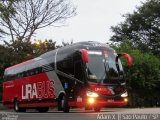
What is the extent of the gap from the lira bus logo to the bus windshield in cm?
395

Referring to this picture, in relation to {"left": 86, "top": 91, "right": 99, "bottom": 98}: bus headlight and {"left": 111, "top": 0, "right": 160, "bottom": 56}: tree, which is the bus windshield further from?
{"left": 111, "top": 0, "right": 160, "bottom": 56}: tree

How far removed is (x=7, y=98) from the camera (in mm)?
37188

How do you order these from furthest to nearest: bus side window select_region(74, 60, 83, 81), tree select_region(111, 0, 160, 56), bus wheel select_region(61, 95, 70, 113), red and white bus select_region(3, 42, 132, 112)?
tree select_region(111, 0, 160, 56) → bus wheel select_region(61, 95, 70, 113) → bus side window select_region(74, 60, 83, 81) → red and white bus select_region(3, 42, 132, 112)

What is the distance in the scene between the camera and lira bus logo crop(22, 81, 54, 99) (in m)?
28.4

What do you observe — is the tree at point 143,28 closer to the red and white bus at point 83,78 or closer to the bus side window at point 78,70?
the red and white bus at point 83,78

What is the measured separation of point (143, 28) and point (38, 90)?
3545cm

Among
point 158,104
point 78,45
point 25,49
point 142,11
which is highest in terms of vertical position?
point 142,11

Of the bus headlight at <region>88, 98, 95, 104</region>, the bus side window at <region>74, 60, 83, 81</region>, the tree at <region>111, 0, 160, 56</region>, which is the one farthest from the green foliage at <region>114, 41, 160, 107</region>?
the bus headlight at <region>88, 98, 95, 104</region>

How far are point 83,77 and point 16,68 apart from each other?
1158 cm

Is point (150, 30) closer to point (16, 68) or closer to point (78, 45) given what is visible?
point (16, 68)

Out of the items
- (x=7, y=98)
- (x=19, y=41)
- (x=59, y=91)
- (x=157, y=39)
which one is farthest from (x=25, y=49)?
(x=59, y=91)

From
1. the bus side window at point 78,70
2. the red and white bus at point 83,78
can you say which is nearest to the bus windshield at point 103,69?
the red and white bus at point 83,78

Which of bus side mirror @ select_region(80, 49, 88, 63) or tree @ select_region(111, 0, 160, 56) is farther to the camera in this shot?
tree @ select_region(111, 0, 160, 56)

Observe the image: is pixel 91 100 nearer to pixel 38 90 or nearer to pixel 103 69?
pixel 103 69
